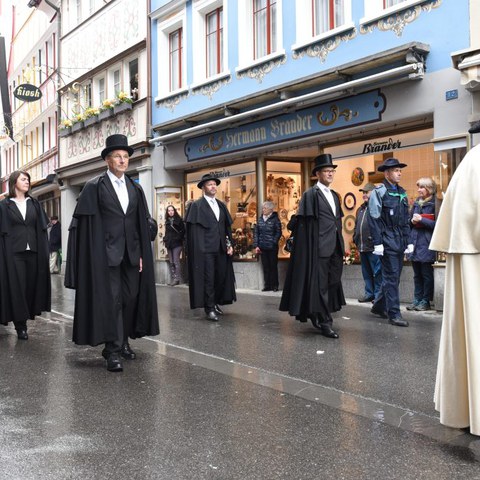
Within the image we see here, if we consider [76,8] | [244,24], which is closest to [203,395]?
[244,24]

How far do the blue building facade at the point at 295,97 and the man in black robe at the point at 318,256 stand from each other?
311cm

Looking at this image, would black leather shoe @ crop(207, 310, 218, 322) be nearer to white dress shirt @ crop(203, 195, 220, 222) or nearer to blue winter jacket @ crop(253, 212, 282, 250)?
white dress shirt @ crop(203, 195, 220, 222)

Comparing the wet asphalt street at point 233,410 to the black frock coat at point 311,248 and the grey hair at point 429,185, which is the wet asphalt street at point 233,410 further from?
the grey hair at point 429,185

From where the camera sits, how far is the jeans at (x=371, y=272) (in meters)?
10.7

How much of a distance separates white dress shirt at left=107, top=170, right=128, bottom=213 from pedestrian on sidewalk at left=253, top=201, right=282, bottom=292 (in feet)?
25.5

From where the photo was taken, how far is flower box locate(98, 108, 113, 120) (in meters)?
20.5

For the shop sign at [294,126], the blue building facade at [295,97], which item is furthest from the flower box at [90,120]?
the shop sign at [294,126]

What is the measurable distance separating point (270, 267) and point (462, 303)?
1041 centimetres

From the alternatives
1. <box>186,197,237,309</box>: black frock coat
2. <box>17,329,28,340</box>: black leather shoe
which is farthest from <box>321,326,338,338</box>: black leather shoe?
<box>17,329,28,340</box>: black leather shoe

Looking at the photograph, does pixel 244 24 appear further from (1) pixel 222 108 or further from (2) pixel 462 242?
(2) pixel 462 242

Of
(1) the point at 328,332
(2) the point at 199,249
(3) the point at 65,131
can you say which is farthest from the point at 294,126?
(3) the point at 65,131

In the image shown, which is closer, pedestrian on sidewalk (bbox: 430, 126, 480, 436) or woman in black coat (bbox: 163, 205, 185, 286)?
pedestrian on sidewalk (bbox: 430, 126, 480, 436)

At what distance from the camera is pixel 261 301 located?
12.3 m

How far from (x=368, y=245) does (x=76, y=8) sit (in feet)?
58.4
